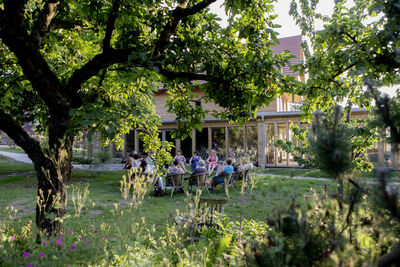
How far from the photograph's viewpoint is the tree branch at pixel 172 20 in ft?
10.4

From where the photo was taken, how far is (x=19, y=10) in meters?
2.87

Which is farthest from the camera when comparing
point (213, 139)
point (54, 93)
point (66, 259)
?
point (213, 139)

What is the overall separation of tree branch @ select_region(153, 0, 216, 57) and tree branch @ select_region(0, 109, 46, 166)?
1902 mm

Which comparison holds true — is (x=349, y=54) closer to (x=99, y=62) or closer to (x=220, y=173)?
(x=99, y=62)

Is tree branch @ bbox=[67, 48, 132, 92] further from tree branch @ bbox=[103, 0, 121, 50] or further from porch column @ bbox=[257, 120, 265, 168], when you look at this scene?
porch column @ bbox=[257, 120, 265, 168]

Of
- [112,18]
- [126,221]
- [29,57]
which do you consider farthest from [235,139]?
[29,57]

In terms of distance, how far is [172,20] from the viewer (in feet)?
10.8

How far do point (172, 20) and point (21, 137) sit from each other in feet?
7.92

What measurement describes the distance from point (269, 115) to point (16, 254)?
16607mm

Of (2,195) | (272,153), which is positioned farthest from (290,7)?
(2,195)

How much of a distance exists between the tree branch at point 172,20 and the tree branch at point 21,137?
1902 mm

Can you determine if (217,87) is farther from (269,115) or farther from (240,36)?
(269,115)

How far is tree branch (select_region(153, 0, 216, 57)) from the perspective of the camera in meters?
3.18

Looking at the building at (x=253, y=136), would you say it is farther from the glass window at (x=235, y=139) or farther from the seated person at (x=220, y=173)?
the seated person at (x=220, y=173)
